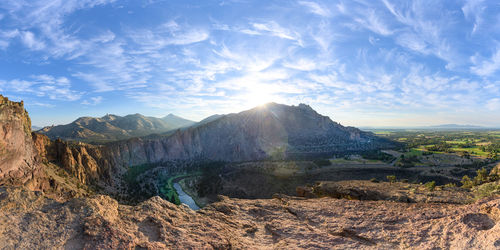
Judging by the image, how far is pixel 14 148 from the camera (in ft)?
56.4

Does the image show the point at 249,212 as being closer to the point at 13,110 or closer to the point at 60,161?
the point at 13,110

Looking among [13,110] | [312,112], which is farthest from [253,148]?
[13,110]

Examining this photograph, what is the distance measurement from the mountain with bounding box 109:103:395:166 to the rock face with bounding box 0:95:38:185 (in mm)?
57481

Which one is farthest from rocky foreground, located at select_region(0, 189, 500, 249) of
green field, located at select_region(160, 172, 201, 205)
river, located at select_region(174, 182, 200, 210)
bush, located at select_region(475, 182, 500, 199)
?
green field, located at select_region(160, 172, 201, 205)

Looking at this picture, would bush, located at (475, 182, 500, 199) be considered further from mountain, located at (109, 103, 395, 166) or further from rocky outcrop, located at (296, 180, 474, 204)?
mountain, located at (109, 103, 395, 166)

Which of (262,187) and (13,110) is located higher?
(13,110)

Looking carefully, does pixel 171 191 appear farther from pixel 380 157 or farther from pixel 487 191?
pixel 380 157

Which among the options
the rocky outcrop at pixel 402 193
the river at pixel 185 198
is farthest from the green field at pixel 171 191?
the rocky outcrop at pixel 402 193

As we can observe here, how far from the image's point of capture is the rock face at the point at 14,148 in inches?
601

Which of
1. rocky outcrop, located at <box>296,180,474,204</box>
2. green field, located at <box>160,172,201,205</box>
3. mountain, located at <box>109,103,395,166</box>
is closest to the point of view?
rocky outcrop, located at <box>296,180,474,204</box>

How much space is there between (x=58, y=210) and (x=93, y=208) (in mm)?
799

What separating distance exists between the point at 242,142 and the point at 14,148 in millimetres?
84572

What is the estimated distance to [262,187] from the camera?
144 feet

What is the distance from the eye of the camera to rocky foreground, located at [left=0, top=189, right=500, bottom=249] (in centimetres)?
475
